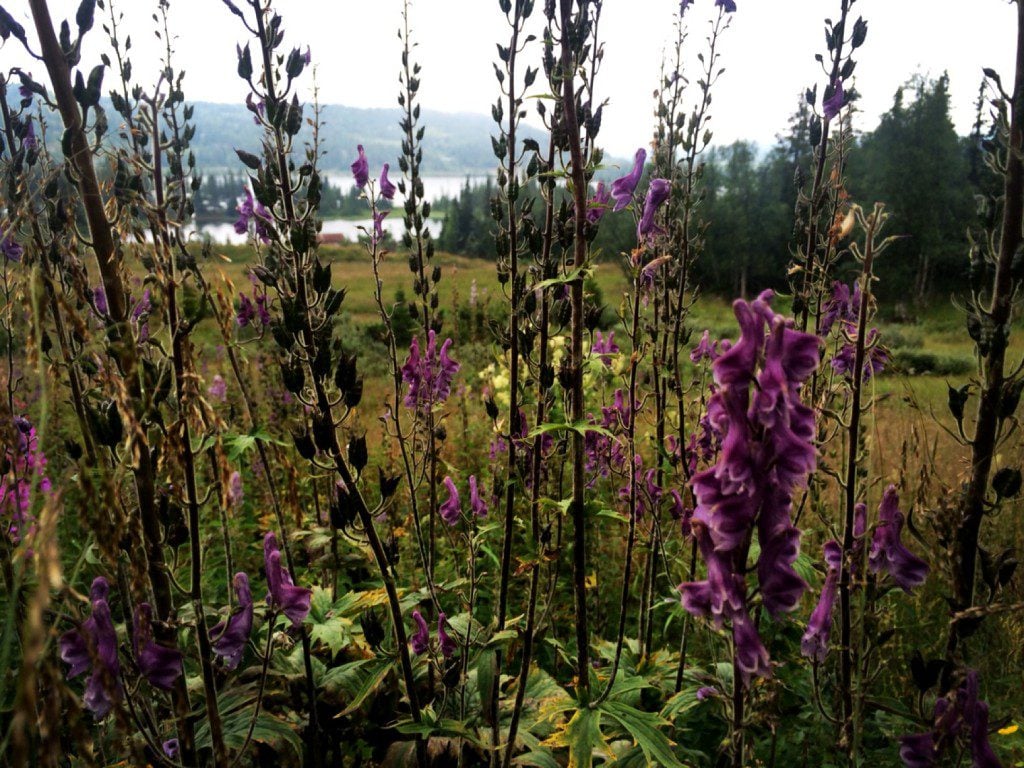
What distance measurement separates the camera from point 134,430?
4.53 feet

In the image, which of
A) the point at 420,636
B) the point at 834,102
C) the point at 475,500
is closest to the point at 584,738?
the point at 420,636

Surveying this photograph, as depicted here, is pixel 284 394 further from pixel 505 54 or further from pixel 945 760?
pixel 945 760

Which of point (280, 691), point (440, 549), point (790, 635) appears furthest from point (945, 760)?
point (440, 549)

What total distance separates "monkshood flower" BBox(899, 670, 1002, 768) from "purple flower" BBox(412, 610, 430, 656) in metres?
1.89

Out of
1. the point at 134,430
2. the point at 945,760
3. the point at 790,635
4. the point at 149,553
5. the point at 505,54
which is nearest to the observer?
the point at 134,430

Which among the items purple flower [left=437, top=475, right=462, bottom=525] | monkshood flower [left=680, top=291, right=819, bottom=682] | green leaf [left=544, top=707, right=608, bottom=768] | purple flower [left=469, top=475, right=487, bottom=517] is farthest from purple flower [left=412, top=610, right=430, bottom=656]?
monkshood flower [left=680, top=291, right=819, bottom=682]

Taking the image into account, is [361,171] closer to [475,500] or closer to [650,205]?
[650,205]

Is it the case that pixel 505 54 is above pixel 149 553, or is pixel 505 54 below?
above

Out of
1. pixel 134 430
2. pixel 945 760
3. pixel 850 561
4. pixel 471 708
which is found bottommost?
pixel 471 708

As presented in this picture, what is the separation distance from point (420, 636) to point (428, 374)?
140 cm

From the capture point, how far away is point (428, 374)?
12.2ft

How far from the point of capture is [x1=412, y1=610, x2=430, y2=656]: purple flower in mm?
2963

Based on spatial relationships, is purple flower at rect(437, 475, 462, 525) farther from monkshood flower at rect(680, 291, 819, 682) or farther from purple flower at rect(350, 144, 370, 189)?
monkshood flower at rect(680, 291, 819, 682)

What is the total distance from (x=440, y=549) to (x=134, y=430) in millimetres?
4560
